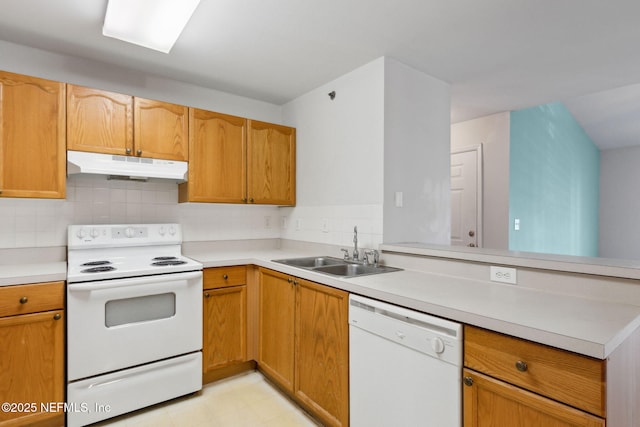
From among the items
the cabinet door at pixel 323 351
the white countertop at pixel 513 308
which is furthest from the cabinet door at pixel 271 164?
the white countertop at pixel 513 308

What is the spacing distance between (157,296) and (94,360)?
46cm

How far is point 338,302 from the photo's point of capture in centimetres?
179

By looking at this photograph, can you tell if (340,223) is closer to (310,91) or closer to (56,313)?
(310,91)

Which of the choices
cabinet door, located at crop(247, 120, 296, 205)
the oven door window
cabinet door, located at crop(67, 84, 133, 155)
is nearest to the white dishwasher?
the oven door window

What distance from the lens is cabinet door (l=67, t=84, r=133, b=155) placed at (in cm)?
217

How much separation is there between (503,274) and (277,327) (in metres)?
1.45

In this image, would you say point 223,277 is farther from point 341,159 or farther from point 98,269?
point 341,159

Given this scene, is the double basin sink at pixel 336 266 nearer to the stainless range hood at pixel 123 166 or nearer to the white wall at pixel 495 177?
the stainless range hood at pixel 123 166

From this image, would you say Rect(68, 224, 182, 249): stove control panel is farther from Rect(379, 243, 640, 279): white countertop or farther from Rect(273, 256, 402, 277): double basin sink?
Rect(379, 243, 640, 279): white countertop

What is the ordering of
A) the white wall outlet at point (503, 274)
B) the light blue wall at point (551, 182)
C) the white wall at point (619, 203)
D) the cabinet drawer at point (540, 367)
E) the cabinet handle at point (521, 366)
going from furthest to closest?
the white wall at point (619, 203), the light blue wall at point (551, 182), the white wall outlet at point (503, 274), the cabinet handle at point (521, 366), the cabinet drawer at point (540, 367)

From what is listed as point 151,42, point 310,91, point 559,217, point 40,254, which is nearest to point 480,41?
point 310,91

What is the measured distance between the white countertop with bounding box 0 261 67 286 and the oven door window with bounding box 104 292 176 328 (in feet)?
1.04

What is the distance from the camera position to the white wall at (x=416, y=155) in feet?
7.80

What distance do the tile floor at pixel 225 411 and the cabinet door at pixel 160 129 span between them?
169 centimetres
